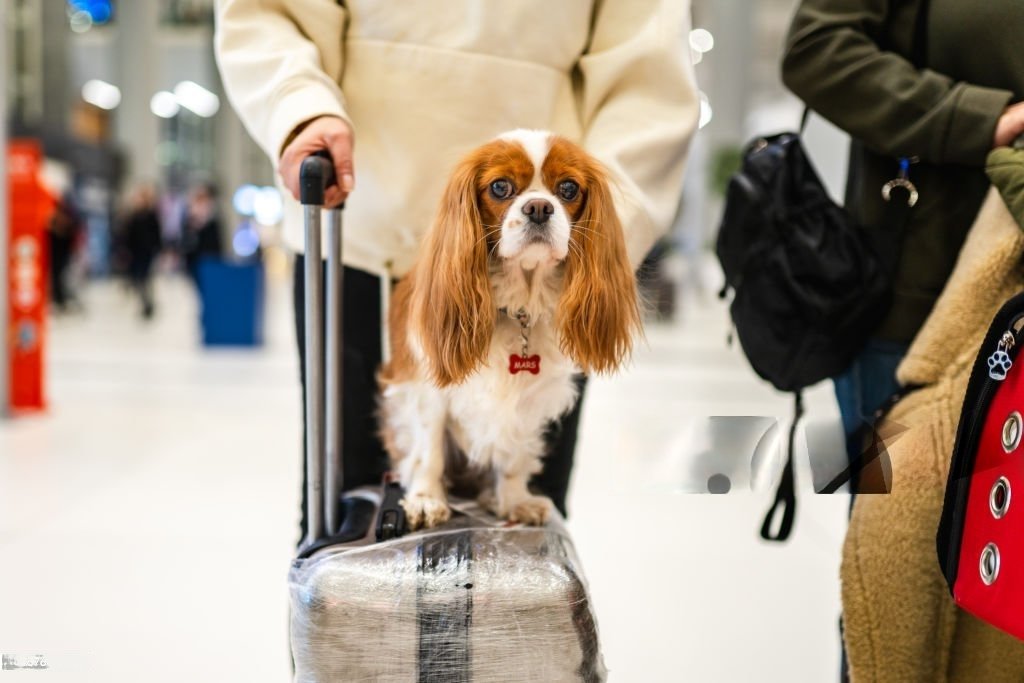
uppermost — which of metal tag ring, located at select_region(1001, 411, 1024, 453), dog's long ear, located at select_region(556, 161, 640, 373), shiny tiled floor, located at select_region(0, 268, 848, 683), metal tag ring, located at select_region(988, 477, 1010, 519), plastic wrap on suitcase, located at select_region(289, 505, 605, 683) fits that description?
dog's long ear, located at select_region(556, 161, 640, 373)

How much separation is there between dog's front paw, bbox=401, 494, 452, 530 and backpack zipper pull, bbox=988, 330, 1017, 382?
76 cm

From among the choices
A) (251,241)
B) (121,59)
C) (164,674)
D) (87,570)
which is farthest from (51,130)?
(164,674)

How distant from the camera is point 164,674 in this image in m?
1.45

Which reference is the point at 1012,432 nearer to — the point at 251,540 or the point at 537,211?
the point at 537,211

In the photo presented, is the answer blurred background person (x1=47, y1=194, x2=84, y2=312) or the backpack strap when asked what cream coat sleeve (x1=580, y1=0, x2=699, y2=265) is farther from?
blurred background person (x1=47, y1=194, x2=84, y2=312)

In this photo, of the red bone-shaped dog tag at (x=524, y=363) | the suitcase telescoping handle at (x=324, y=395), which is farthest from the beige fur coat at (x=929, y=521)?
the suitcase telescoping handle at (x=324, y=395)

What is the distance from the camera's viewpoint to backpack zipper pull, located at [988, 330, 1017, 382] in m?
1.11

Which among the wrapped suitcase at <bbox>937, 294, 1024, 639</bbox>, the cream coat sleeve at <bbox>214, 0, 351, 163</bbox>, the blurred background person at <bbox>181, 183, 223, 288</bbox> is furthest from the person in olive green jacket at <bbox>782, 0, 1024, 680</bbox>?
the blurred background person at <bbox>181, 183, 223, 288</bbox>

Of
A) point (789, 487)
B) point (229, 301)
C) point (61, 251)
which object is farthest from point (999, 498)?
point (61, 251)

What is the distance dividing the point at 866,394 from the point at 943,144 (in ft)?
1.48

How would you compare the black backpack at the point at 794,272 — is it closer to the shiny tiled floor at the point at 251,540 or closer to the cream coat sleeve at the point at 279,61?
the shiny tiled floor at the point at 251,540

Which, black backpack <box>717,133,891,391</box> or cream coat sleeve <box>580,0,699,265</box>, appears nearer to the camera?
cream coat sleeve <box>580,0,699,265</box>

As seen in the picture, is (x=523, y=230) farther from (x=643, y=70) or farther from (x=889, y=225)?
(x=889, y=225)

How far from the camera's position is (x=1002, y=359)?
44.2 inches
